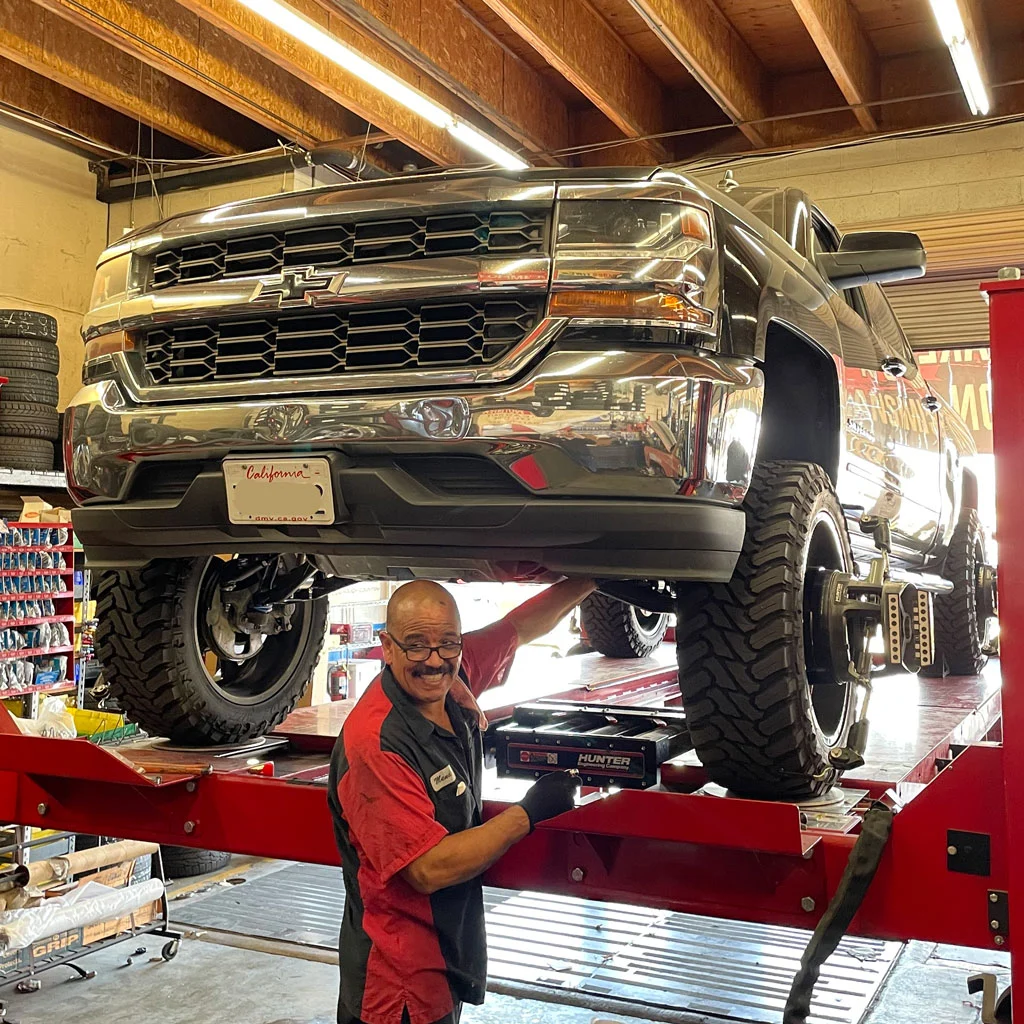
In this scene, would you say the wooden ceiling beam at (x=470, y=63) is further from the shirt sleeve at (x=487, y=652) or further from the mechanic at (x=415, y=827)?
the mechanic at (x=415, y=827)

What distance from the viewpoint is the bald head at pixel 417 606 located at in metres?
2.37

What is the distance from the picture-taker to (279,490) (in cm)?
232

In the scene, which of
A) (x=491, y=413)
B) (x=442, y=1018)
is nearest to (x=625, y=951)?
(x=442, y=1018)

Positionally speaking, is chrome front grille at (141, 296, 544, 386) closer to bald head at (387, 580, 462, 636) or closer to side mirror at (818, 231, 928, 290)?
bald head at (387, 580, 462, 636)

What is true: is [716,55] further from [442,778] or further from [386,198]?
[442,778]

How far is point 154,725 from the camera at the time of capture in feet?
10.1

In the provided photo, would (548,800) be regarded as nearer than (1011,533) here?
No

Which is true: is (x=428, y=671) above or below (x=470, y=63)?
below

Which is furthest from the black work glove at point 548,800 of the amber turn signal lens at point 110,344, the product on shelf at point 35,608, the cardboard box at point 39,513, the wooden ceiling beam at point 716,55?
the cardboard box at point 39,513

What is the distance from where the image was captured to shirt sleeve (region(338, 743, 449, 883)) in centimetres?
218

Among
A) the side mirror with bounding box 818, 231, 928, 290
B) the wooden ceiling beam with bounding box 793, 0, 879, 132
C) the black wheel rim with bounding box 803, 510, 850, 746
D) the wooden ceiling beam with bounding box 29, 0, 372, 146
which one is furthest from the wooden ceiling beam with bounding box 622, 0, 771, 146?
the black wheel rim with bounding box 803, 510, 850, 746

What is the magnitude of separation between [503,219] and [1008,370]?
0.99 m

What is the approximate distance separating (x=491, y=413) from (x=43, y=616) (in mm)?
6251

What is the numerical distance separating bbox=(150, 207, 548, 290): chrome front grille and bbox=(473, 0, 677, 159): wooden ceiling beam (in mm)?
4796
